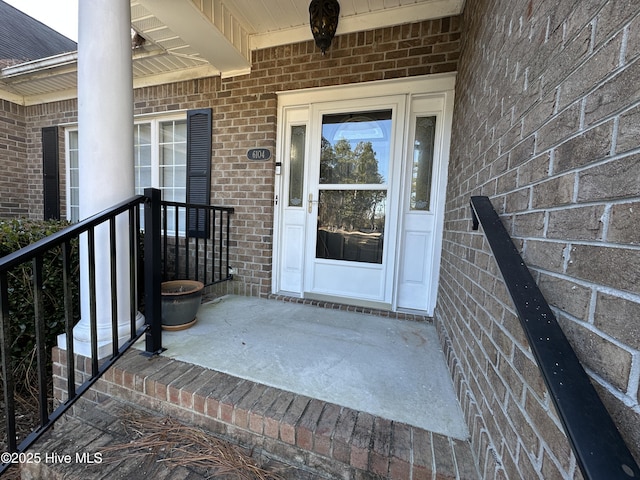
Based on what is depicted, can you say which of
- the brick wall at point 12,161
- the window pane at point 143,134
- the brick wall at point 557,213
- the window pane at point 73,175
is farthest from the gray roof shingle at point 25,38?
the brick wall at point 557,213

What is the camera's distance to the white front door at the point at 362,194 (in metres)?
2.30

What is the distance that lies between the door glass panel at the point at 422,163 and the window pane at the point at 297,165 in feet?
3.52

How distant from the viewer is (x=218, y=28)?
217 cm

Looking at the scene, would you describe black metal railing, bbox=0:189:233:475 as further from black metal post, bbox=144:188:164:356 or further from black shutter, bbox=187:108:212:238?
black shutter, bbox=187:108:212:238

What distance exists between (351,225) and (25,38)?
768cm

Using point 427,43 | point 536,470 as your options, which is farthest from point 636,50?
point 427,43

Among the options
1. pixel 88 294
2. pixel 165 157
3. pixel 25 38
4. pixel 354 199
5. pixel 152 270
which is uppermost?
Result: pixel 25 38

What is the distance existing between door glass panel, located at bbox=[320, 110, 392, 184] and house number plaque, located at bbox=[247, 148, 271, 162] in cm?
55

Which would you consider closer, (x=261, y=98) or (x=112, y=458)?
(x=112, y=458)

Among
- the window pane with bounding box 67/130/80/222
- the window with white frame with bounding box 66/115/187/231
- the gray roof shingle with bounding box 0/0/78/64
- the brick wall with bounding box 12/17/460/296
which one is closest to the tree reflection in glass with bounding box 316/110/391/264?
the brick wall with bounding box 12/17/460/296

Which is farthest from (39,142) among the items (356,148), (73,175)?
(356,148)

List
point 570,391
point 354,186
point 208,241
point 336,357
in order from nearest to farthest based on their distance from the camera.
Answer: point 570,391
point 336,357
point 354,186
point 208,241

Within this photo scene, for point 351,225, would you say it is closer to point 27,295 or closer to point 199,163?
point 199,163

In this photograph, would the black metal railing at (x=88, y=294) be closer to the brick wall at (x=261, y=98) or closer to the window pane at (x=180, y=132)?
the brick wall at (x=261, y=98)
